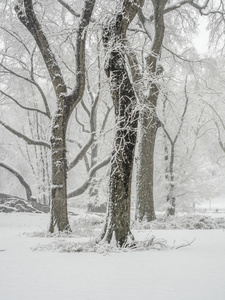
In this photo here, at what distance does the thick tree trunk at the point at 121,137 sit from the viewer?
5.56 m

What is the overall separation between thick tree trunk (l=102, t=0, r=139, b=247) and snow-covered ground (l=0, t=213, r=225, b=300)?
66 centimetres

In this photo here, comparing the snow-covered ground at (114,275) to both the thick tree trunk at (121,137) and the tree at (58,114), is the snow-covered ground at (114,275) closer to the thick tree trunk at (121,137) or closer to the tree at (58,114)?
the thick tree trunk at (121,137)

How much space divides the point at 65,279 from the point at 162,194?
51.8ft

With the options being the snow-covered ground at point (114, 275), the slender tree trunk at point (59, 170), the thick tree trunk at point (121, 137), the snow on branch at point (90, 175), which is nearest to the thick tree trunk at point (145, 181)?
the snow on branch at point (90, 175)

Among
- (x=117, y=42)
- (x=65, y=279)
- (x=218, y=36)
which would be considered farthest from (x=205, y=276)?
(x=218, y=36)

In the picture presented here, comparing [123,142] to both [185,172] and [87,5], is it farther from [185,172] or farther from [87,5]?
[185,172]

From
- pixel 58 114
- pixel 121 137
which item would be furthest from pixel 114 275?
pixel 58 114

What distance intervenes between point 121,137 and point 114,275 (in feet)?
8.00

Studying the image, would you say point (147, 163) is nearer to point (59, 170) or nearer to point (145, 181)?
point (145, 181)

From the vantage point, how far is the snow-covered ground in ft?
9.70

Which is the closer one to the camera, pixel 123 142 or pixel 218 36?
pixel 123 142

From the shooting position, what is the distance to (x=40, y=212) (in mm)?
14891

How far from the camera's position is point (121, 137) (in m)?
5.51

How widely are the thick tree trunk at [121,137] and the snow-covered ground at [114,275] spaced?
2.18 feet
